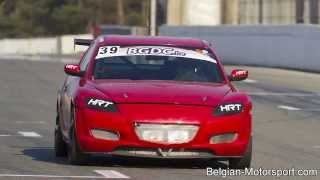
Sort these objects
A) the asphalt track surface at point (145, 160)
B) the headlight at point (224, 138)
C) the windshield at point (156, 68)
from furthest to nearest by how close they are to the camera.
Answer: the windshield at point (156, 68), the asphalt track surface at point (145, 160), the headlight at point (224, 138)

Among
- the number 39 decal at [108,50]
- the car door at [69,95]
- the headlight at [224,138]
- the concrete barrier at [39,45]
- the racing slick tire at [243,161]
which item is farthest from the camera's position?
the concrete barrier at [39,45]

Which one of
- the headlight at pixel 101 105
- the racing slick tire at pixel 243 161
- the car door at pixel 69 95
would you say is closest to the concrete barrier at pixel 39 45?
the car door at pixel 69 95

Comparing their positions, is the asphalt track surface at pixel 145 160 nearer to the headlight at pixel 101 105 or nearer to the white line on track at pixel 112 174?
the white line on track at pixel 112 174

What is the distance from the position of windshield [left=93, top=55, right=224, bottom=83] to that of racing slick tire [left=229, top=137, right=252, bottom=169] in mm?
1078

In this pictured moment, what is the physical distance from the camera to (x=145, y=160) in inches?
484

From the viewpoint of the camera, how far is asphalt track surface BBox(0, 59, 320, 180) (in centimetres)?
1137

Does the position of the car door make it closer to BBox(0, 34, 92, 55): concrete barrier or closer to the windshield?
the windshield

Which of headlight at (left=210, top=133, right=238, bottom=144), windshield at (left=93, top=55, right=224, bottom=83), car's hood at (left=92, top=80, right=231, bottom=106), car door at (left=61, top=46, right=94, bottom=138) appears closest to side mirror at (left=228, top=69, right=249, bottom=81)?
windshield at (left=93, top=55, right=224, bottom=83)

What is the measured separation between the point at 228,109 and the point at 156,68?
53.8 inches

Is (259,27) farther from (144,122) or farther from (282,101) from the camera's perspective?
(144,122)

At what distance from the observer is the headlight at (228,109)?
443 inches

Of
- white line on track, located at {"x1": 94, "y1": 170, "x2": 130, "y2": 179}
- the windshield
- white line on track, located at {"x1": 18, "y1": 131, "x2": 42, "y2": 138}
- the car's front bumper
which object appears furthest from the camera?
white line on track, located at {"x1": 18, "y1": 131, "x2": 42, "y2": 138}

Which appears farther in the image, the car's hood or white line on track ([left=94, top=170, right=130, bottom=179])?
the car's hood

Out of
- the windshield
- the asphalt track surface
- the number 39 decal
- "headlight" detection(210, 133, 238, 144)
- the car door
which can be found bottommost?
the asphalt track surface
